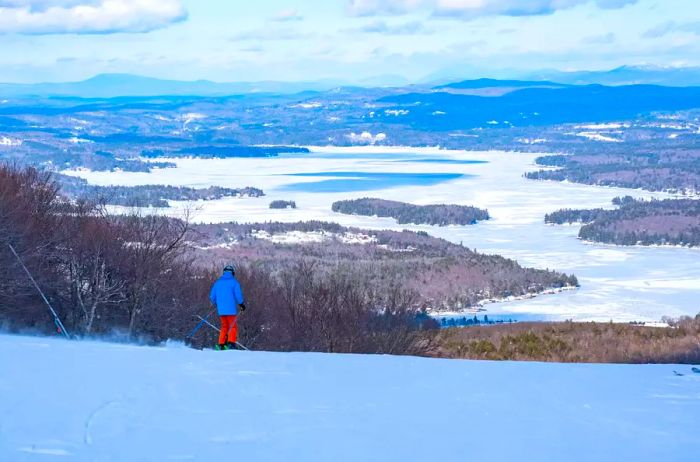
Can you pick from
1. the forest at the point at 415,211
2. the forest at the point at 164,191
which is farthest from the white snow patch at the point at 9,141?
the forest at the point at 415,211

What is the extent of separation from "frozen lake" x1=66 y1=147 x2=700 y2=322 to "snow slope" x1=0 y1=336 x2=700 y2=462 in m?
14.6

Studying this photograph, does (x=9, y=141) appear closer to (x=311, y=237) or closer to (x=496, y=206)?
(x=496, y=206)

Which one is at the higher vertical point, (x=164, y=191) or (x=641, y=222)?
(x=164, y=191)

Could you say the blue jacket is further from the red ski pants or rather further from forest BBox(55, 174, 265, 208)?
forest BBox(55, 174, 265, 208)

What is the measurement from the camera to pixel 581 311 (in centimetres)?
5034

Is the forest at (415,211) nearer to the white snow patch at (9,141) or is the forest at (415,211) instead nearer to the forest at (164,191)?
the forest at (164,191)

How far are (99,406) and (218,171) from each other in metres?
151

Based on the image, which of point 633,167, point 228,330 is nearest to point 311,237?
point 228,330

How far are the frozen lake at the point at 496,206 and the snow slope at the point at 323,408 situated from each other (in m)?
14.6

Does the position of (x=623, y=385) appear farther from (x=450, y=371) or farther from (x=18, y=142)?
(x=18, y=142)

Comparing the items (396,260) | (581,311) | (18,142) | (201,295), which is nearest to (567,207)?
(396,260)

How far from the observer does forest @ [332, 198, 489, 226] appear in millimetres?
99562

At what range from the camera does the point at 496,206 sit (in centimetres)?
11188

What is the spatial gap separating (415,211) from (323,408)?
95634 millimetres
